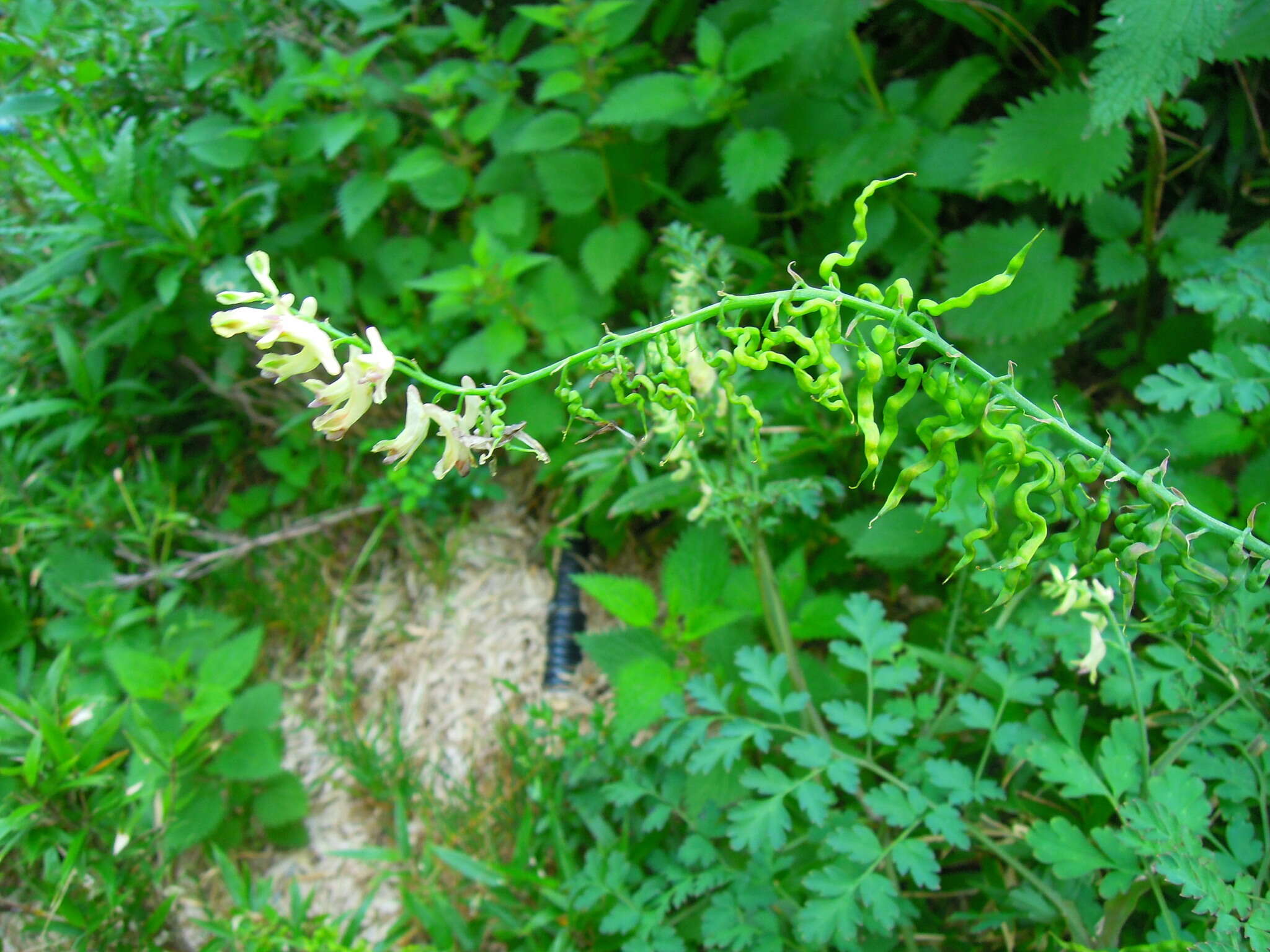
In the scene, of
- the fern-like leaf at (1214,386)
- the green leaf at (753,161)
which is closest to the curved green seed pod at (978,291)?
the fern-like leaf at (1214,386)

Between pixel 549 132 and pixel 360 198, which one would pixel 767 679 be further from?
pixel 360 198

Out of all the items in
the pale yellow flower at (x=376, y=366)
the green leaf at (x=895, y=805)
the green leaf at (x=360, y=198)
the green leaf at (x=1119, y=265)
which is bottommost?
the green leaf at (x=895, y=805)

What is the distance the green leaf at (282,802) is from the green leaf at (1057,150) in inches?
82.7

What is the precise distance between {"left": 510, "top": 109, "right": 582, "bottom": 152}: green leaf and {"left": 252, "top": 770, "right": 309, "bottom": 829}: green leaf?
170 centimetres

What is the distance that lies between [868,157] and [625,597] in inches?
44.0

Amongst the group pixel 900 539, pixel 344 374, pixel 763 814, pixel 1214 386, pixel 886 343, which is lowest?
pixel 763 814

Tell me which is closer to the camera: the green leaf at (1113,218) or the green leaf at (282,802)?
the green leaf at (1113,218)

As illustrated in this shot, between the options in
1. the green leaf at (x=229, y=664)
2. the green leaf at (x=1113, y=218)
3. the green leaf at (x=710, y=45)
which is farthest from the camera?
the green leaf at (x=229, y=664)

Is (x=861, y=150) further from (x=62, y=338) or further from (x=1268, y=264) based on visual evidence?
(x=62, y=338)

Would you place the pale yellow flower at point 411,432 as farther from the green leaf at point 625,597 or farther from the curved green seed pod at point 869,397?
the green leaf at point 625,597

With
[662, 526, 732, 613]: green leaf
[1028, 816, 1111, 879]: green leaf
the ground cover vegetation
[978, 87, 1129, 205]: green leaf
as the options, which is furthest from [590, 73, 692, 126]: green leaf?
[1028, 816, 1111, 879]: green leaf

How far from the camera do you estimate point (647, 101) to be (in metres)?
1.95

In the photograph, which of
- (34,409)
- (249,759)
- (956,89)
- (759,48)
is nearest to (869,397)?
(759,48)

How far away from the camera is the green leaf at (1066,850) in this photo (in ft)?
3.49
